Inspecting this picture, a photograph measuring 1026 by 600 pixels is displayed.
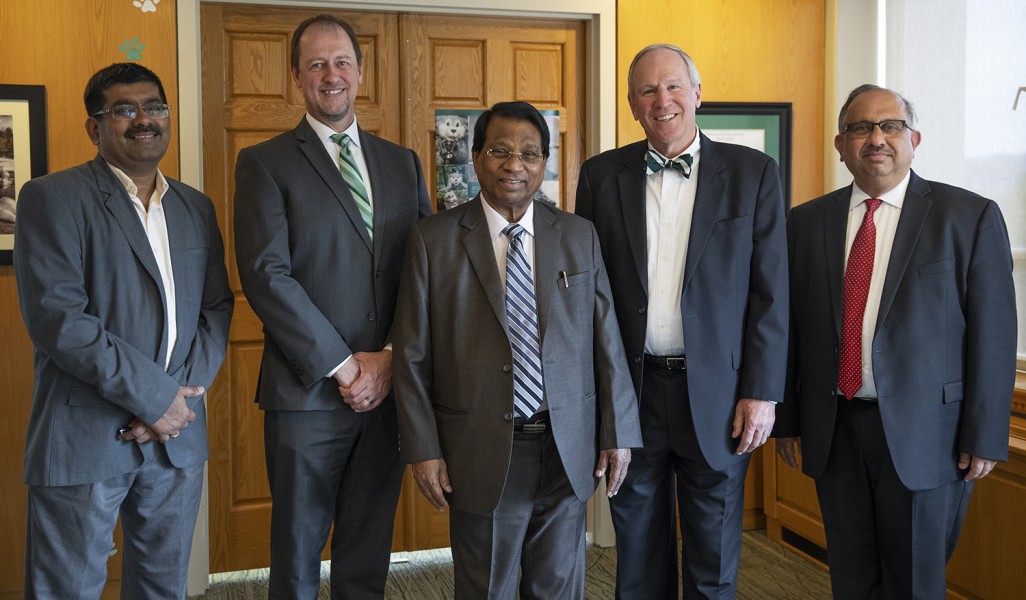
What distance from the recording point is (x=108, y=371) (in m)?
2.09

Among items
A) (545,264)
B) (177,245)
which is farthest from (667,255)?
(177,245)

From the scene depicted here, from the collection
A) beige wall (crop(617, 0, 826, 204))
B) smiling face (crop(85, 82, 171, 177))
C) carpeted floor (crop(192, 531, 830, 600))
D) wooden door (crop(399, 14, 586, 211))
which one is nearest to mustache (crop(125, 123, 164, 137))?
smiling face (crop(85, 82, 171, 177))

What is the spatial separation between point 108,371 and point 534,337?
1.00 meters

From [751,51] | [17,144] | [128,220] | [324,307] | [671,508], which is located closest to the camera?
[128,220]

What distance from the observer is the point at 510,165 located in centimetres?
214

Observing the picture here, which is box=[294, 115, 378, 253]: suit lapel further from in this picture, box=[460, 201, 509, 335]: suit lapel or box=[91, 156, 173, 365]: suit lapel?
box=[91, 156, 173, 365]: suit lapel

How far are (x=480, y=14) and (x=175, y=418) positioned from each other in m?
2.27

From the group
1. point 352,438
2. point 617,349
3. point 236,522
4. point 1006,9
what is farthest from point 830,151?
point 236,522

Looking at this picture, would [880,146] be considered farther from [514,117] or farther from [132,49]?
[132,49]

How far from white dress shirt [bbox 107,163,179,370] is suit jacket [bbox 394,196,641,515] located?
0.59m

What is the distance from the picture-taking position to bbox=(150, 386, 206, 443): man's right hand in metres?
2.20

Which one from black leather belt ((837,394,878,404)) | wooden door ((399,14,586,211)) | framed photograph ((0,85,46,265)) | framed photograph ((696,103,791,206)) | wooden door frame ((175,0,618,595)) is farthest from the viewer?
framed photograph ((696,103,791,206))

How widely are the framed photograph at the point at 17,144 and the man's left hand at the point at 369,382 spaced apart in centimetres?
174

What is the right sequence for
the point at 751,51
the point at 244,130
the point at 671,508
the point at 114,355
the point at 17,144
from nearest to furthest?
1. the point at 114,355
2. the point at 671,508
3. the point at 17,144
4. the point at 244,130
5. the point at 751,51
